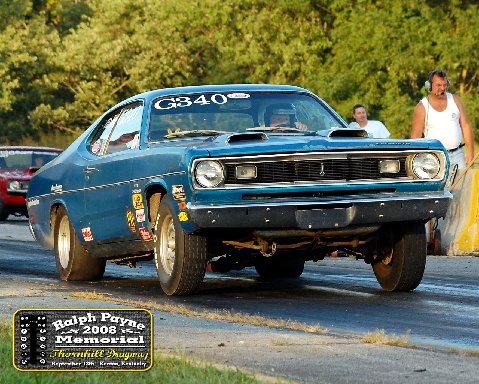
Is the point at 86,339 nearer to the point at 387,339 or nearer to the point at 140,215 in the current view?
the point at 387,339

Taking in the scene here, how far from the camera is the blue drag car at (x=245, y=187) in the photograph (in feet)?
35.2

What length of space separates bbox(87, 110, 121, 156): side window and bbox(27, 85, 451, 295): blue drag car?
0.02 meters

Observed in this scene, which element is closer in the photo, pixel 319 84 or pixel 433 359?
pixel 433 359

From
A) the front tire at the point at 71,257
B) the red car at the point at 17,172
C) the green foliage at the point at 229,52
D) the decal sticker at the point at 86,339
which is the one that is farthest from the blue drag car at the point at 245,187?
the green foliage at the point at 229,52

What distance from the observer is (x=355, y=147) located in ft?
35.8

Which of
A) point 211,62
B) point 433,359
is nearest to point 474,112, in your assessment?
point 211,62

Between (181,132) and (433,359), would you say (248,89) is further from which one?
(433,359)

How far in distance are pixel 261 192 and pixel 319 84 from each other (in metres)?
44.3

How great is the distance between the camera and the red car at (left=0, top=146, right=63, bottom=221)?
29.5m

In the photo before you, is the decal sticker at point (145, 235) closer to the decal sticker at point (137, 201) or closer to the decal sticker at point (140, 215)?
the decal sticker at point (140, 215)

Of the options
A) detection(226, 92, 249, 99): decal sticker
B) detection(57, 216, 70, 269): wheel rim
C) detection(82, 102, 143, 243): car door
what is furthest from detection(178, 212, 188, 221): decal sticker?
detection(57, 216, 70, 269): wheel rim

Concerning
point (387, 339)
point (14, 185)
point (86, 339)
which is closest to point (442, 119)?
point (387, 339)

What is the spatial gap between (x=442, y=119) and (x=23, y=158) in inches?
625

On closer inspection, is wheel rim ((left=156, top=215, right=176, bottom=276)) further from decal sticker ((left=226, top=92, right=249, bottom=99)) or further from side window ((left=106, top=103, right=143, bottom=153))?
decal sticker ((left=226, top=92, right=249, bottom=99))
